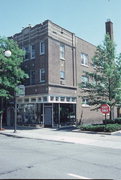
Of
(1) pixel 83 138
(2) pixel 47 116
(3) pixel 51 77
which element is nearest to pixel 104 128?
(1) pixel 83 138

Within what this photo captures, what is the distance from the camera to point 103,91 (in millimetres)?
24016

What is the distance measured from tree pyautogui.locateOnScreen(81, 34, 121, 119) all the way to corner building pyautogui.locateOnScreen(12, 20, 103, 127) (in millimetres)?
1321

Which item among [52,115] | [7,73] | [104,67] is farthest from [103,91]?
[7,73]

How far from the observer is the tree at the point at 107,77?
23375 millimetres

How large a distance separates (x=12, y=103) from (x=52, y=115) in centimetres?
535

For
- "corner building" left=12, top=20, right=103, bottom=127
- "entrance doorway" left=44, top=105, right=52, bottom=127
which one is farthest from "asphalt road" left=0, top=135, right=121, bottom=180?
"entrance doorway" left=44, top=105, right=52, bottom=127

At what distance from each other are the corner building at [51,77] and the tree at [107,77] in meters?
1.32

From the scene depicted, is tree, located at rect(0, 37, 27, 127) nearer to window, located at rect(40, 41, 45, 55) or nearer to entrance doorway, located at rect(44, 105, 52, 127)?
window, located at rect(40, 41, 45, 55)

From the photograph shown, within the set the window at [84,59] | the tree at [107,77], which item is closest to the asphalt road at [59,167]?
the tree at [107,77]

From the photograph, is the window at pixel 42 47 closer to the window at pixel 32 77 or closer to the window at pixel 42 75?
the window at pixel 42 75

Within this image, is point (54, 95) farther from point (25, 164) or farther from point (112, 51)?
point (25, 164)

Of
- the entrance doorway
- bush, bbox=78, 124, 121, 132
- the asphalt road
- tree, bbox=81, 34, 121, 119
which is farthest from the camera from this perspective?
the entrance doorway

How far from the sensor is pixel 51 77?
2594cm

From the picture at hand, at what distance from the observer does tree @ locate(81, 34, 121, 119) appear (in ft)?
76.7
